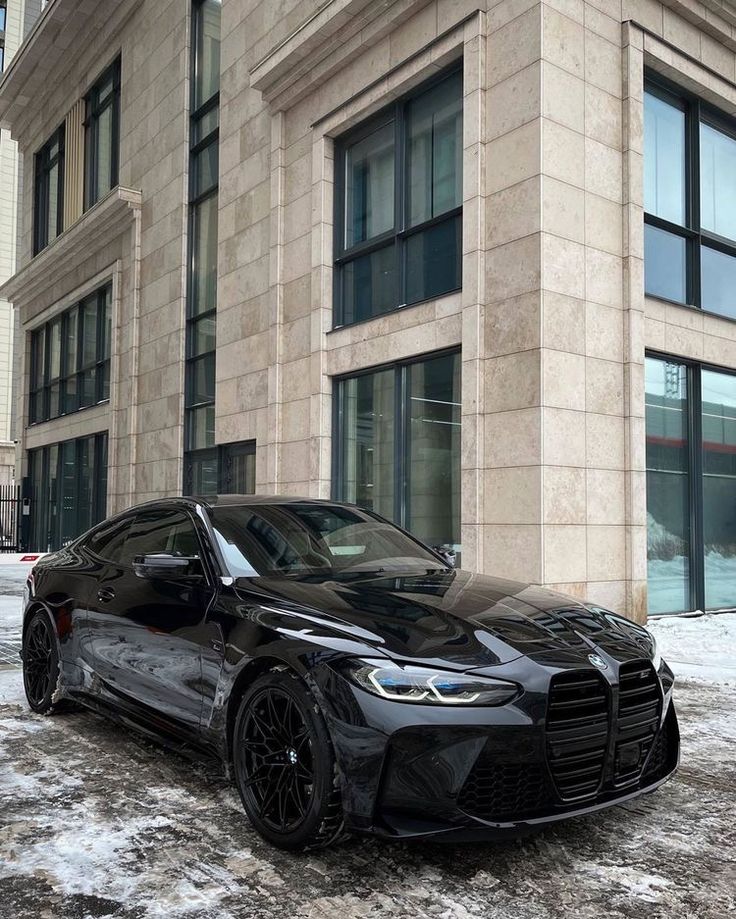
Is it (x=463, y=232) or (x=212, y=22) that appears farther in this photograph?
(x=212, y=22)

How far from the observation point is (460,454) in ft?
33.8

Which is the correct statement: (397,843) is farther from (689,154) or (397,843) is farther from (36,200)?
(36,200)

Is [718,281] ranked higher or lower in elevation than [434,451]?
higher

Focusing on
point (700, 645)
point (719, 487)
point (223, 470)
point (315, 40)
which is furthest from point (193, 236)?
point (700, 645)

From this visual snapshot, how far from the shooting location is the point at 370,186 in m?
12.3

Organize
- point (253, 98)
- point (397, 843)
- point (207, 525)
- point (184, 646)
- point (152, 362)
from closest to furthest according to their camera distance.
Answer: point (397, 843), point (184, 646), point (207, 525), point (253, 98), point (152, 362)

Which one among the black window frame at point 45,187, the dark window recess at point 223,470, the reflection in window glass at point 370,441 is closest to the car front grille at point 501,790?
the reflection in window glass at point 370,441

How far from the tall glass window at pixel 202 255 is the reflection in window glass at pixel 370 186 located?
14.6 feet

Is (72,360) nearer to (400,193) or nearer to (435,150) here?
(400,193)

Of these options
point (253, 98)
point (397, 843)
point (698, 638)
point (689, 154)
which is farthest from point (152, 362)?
point (397, 843)

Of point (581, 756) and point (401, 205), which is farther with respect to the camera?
point (401, 205)

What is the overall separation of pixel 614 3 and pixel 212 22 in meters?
9.86

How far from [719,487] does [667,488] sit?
1.18 meters

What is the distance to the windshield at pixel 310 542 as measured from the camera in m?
4.27
